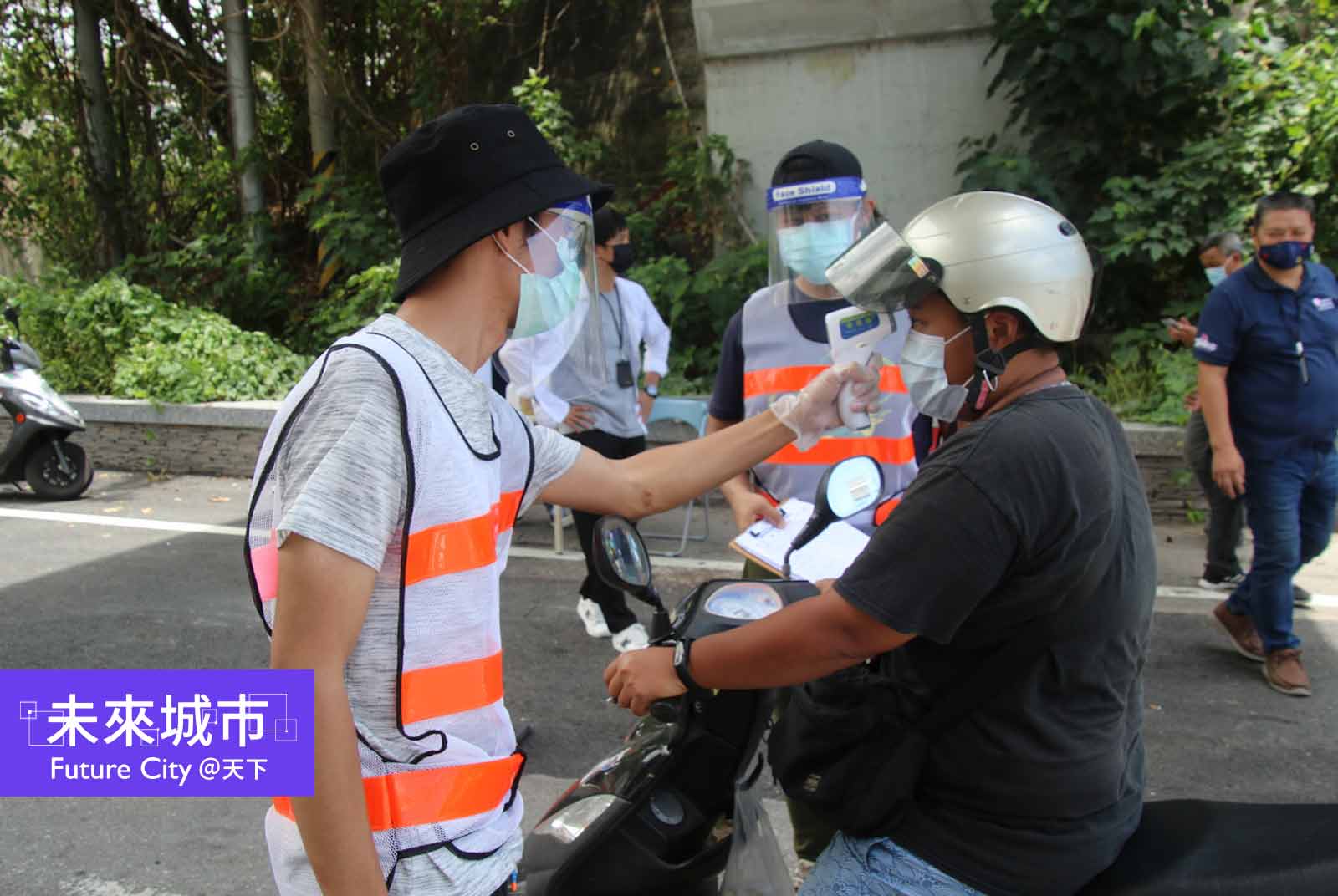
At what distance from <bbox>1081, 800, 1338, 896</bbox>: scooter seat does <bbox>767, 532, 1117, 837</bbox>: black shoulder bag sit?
32 centimetres

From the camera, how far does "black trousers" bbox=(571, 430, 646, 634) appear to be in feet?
16.5

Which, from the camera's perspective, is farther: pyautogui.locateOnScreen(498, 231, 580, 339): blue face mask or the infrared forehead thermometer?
the infrared forehead thermometer

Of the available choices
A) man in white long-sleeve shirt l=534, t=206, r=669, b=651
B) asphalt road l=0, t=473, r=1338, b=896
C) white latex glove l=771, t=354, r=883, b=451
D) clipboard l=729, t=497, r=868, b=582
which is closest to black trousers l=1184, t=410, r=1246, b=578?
asphalt road l=0, t=473, r=1338, b=896

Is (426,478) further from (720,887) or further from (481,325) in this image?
(720,887)

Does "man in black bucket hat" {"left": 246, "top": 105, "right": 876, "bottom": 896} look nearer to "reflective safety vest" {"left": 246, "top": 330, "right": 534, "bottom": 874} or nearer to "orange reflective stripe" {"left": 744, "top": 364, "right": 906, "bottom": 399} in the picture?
"reflective safety vest" {"left": 246, "top": 330, "right": 534, "bottom": 874}

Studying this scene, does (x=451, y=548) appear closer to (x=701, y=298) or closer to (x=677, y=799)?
(x=677, y=799)

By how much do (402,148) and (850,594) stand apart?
89 cm

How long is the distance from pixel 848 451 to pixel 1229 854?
1.65 metres

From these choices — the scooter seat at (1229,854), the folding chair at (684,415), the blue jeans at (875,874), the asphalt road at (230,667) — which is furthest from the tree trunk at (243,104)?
the scooter seat at (1229,854)

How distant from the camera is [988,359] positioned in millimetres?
1690

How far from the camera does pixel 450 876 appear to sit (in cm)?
145

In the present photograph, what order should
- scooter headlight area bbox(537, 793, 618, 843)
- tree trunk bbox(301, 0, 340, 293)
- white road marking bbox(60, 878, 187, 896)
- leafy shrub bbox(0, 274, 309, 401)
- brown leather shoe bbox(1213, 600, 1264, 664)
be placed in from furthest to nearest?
1. tree trunk bbox(301, 0, 340, 293)
2. leafy shrub bbox(0, 274, 309, 401)
3. brown leather shoe bbox(1213, 600, 1264, 664)
4. white road marking bbox(60, 878, 187, 896)
5. scooter headlight area bbox(537, 793, 618, 843)

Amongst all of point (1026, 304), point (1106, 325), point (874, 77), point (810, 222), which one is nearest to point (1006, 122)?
point (874, 77)

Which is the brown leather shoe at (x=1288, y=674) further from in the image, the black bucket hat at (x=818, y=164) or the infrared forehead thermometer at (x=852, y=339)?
the infrared forehead thermometer at (x=852, y=339)
